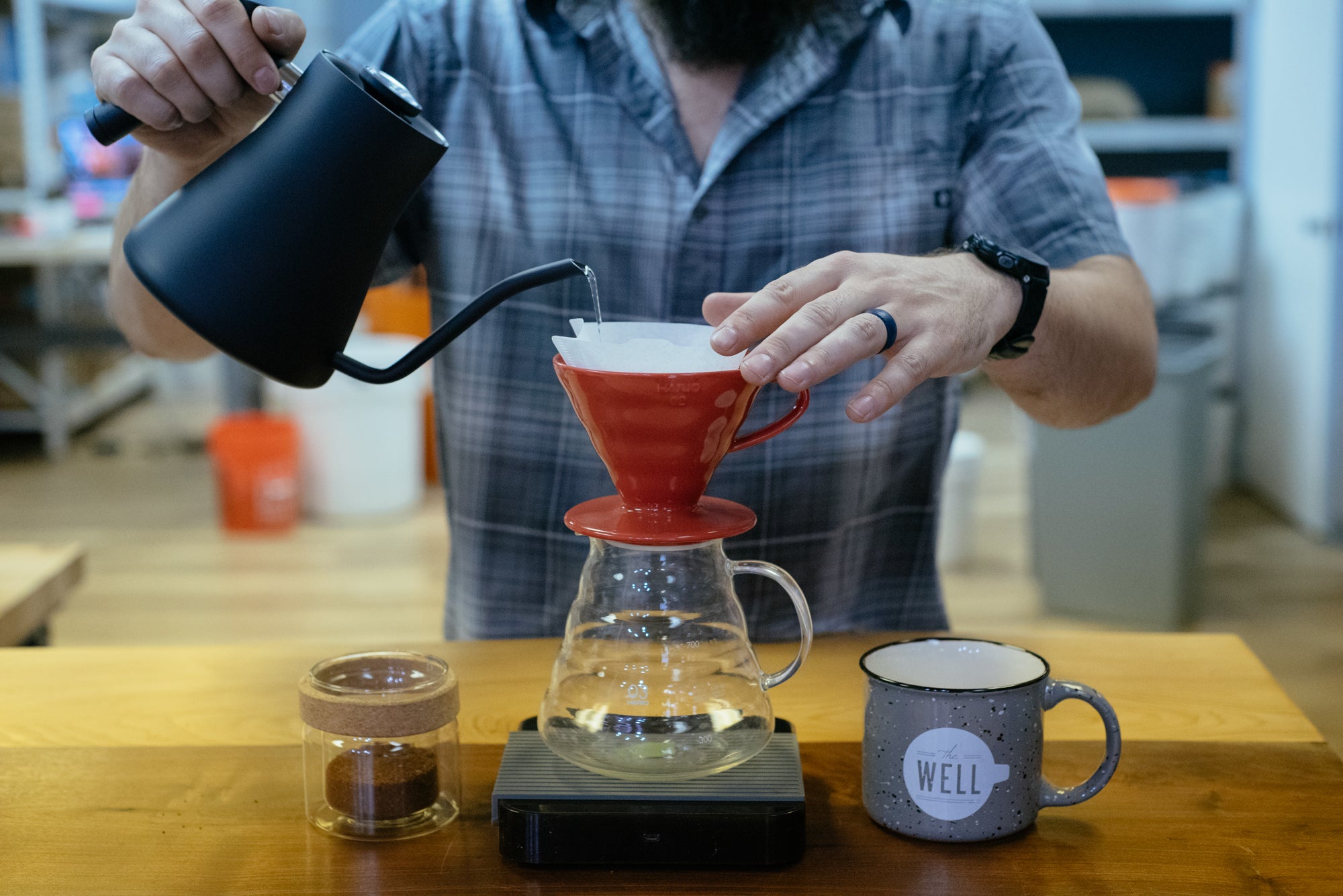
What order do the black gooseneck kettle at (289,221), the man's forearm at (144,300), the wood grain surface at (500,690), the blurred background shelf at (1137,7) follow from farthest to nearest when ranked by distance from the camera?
the blurred background shelf at (1137,7)
the man's forearm at (144,300)
the wood grain surface at (500,690)
the black gooseneck kettle at (289,221)

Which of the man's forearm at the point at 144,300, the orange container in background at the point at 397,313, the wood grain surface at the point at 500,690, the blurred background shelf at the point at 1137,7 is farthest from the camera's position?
the orange container in background at the point at 397,313

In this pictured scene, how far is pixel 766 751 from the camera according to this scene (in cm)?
89

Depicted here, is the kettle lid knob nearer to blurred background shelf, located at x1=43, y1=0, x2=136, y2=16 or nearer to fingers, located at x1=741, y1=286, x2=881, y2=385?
fingers, located at x1=741, y1=286, x2=881, y2=385

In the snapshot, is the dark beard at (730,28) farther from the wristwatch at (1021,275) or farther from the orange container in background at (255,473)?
the orange container in background at (255,473)

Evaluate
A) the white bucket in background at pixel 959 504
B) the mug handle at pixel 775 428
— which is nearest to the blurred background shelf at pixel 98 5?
the white bucket in background at pixel 959 504

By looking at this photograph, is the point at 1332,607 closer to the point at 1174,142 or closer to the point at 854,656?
the point at 1174,142

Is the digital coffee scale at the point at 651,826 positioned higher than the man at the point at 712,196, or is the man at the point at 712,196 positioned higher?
the man at the point at 712,196

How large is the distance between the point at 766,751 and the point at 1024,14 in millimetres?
901

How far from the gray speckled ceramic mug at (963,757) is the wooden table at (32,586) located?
940 millimetres

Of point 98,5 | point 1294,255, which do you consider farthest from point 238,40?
point 98,5

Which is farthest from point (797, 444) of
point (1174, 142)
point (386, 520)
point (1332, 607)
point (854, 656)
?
point (1174, 142)

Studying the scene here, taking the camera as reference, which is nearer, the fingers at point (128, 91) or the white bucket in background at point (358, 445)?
the fingers at point (128, 91)

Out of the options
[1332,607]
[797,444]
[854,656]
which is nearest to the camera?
[854,656]

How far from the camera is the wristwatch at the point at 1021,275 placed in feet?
3.28
